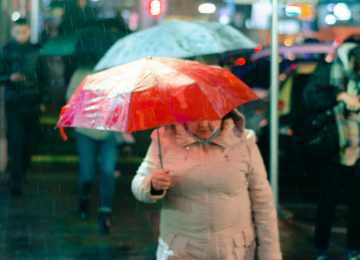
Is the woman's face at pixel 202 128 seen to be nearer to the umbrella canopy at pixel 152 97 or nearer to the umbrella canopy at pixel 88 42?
the umbrella canopy at pixel 152 97

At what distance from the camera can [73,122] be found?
231cm

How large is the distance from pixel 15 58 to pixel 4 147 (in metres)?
2.51

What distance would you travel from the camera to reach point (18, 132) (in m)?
7.18

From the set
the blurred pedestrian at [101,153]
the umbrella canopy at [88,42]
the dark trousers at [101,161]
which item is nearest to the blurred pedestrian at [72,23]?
the umbrella canopy at [88,42]

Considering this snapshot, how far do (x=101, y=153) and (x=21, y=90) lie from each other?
2.35m

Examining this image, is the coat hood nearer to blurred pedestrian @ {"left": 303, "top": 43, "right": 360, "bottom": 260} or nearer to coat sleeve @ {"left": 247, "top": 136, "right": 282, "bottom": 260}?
coat sleeve @ {"left": 247, "top": 136, "right": 282, "bottom": 260}

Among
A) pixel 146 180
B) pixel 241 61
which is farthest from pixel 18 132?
pixel 146 180

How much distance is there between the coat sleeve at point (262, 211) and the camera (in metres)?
2.67

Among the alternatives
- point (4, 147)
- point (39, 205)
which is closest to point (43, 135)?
point (4, 147)

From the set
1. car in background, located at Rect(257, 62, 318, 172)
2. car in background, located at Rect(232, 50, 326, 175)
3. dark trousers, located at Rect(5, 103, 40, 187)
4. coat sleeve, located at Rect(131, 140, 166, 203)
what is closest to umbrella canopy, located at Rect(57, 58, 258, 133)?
coat sleeve, located at Rect(131, 140, 166, 203)

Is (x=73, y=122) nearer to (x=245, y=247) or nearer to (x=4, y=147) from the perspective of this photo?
(x=245, y=247)

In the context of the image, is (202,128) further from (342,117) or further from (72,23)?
(72,23)

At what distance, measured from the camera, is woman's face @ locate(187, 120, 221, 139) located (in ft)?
8.61

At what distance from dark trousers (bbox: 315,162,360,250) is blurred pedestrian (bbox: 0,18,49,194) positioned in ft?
14.8
